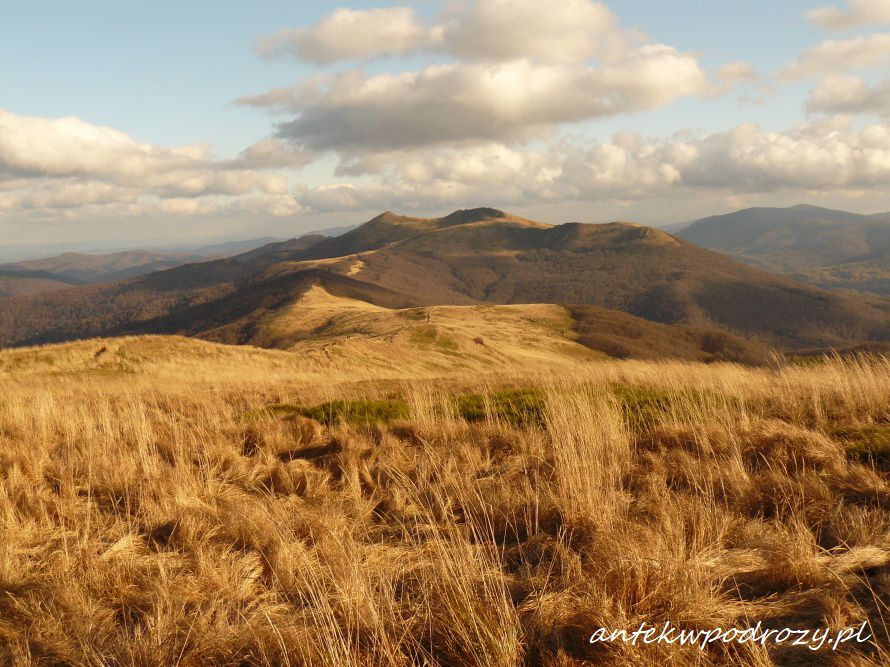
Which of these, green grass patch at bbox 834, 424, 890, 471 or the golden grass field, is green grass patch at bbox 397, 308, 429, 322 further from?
green grass patch at bbox 834, 424, 890, 471

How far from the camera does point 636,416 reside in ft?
25.8

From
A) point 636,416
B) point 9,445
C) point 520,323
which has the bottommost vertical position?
point 520,323

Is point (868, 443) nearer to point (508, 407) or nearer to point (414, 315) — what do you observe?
point (508, 407)

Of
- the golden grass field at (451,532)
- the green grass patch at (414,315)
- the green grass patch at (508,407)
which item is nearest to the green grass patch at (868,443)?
the golden grass field at (451,532)

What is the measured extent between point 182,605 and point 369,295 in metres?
157

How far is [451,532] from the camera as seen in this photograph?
4031 millimetres

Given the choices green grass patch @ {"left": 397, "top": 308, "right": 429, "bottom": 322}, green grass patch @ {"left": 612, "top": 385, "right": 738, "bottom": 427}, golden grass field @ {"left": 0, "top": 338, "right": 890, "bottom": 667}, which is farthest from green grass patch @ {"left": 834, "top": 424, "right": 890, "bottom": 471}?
green grass patch @ {"left": 397, "top": 308, "right": 429, "bottom": 322}

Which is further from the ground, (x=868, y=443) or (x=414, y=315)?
(x=868, y=443)

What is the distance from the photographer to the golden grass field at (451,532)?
2.98 m

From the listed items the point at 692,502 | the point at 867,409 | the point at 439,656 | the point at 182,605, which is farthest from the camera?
the point at 867,409

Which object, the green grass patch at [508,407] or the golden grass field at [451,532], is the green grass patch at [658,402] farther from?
the green grass patch at [508,407]

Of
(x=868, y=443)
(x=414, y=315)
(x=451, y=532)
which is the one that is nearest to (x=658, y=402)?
(x=868, y=443)

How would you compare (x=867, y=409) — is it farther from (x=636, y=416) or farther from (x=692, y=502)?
(x=692, y=502)

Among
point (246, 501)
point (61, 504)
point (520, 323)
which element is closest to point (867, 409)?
point (246, 501)
